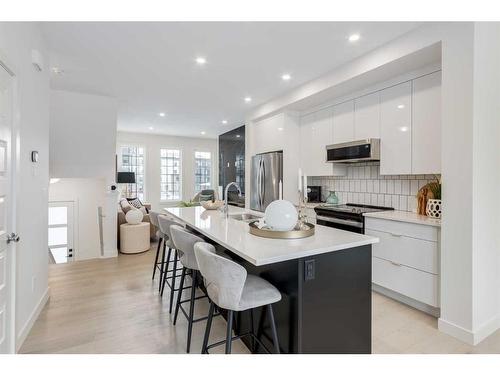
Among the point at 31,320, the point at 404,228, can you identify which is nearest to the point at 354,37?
the point at 404,228

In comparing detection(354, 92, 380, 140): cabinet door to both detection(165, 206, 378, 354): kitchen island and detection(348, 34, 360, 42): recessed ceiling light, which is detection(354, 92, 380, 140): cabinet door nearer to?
detection(348, 34, 360, 42): recessed ceiling light

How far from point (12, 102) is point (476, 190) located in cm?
341

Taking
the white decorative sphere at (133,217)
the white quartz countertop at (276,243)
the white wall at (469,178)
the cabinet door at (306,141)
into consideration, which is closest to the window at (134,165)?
the white decorative sphere at (133,217)

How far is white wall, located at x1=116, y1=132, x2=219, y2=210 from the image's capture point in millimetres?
7523

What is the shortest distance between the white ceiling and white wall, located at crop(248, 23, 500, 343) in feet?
1.62

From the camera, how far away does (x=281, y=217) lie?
1.84 metres

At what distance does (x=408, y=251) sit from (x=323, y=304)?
146cm

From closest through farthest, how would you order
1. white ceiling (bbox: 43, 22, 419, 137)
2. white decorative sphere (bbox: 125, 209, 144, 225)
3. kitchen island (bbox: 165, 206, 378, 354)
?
kitchen island (bbox: 165, 206, 378, 354) → white ceiling (bbox: 43, 22, 419, 137) → white decorative sphere (bbox: 125, 209, 144, 225)

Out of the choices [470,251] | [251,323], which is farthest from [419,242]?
[251,323]

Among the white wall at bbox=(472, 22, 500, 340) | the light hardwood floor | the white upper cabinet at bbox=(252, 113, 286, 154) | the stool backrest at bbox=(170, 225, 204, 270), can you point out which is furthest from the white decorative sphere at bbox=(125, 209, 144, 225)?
the white wall at bbox=(472, 22, 500, 340)

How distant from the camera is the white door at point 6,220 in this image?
65.7 inches

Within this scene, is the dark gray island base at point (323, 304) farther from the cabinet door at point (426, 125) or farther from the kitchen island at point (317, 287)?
the cabinet door at point (426, 125)

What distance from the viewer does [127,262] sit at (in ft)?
13.5

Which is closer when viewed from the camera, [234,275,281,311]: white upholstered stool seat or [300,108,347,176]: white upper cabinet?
[234,275,281,311]: white upholstered stool seat
